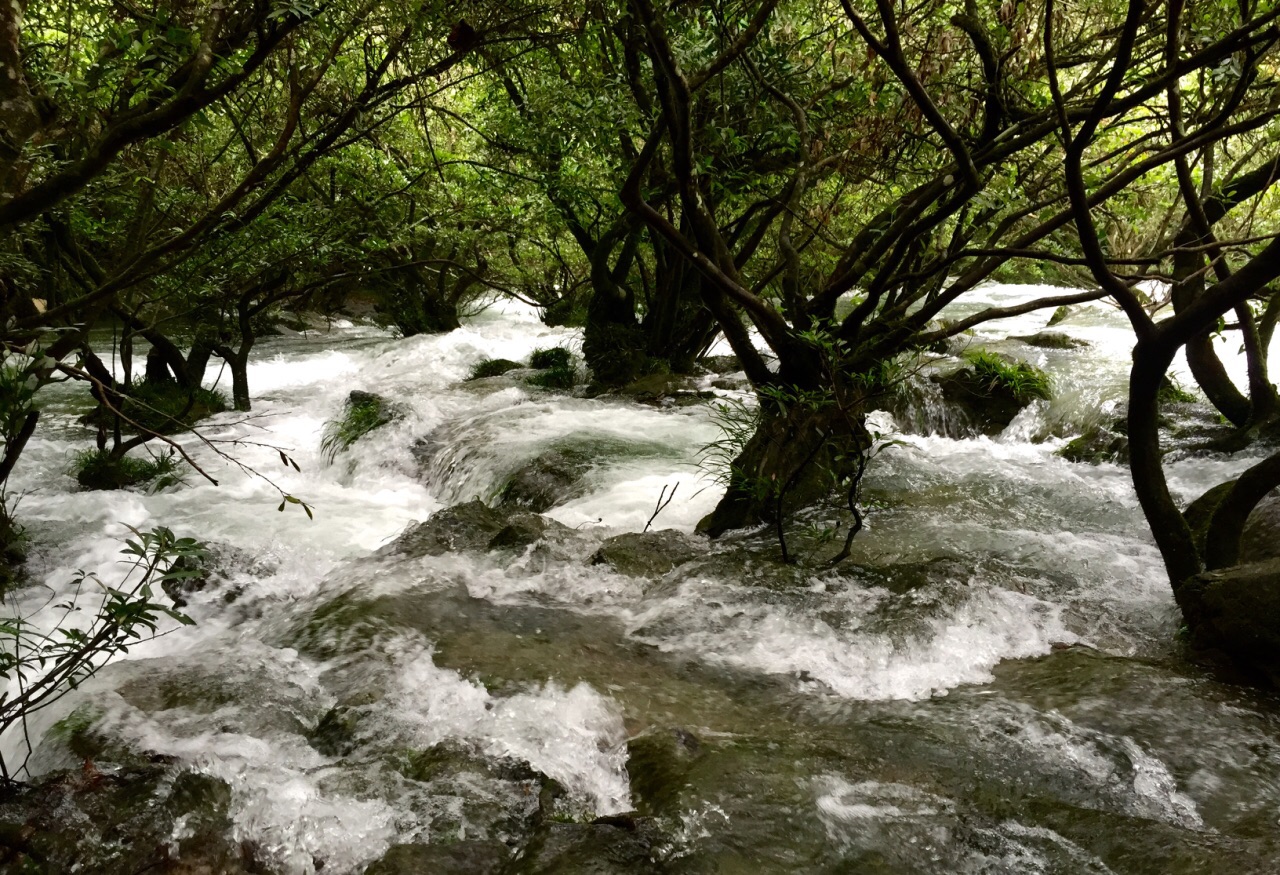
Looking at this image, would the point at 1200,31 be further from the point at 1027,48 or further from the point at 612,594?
the point at 612,594

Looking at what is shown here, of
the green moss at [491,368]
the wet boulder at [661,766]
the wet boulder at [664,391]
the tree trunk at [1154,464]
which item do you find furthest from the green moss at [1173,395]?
the green moss at [491,368]

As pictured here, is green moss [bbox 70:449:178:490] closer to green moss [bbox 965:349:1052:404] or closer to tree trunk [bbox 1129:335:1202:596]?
tree trunk [bbox 1129:335:1202:596]

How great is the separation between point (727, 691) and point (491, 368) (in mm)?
9721

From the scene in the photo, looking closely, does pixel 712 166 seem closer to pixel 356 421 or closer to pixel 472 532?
pixel 472 532

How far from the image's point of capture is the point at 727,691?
3551 millimetres

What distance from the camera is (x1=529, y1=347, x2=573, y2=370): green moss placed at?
12.3 meters

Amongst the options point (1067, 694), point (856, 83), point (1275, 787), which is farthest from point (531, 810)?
point (856, 83)

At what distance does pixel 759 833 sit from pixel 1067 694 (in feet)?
5.60

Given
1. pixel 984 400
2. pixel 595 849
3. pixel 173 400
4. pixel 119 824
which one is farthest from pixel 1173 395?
pixel 173 400

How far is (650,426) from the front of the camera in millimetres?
8703

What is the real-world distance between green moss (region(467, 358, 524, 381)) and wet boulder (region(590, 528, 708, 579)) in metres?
7.53

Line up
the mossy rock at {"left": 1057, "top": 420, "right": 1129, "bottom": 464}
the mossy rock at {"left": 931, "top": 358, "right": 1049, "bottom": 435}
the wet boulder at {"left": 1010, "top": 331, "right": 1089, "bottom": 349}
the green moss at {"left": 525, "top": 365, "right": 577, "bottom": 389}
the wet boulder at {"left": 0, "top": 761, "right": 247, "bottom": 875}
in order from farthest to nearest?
the wet boulder at {"left": 1010, "top": 331, "right": 1089, "bottom": 349}, the green moss at {"left": 525, "top": 365, "right": 577, "bottom": 389}, the mossy rock at {"left": 931, "top": 358, "right": 1049, "bottom": 435}, the mossy rock at {"left": 1057, "top": 420, "right": 1129, "bottom": 464}, the wet boulder at {"left": 0, "top": 761, "right": 247, "bottom": 875}

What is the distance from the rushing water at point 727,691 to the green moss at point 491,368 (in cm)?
590

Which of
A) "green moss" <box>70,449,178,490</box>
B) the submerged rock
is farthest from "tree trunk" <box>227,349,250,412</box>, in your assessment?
the submerged rock
